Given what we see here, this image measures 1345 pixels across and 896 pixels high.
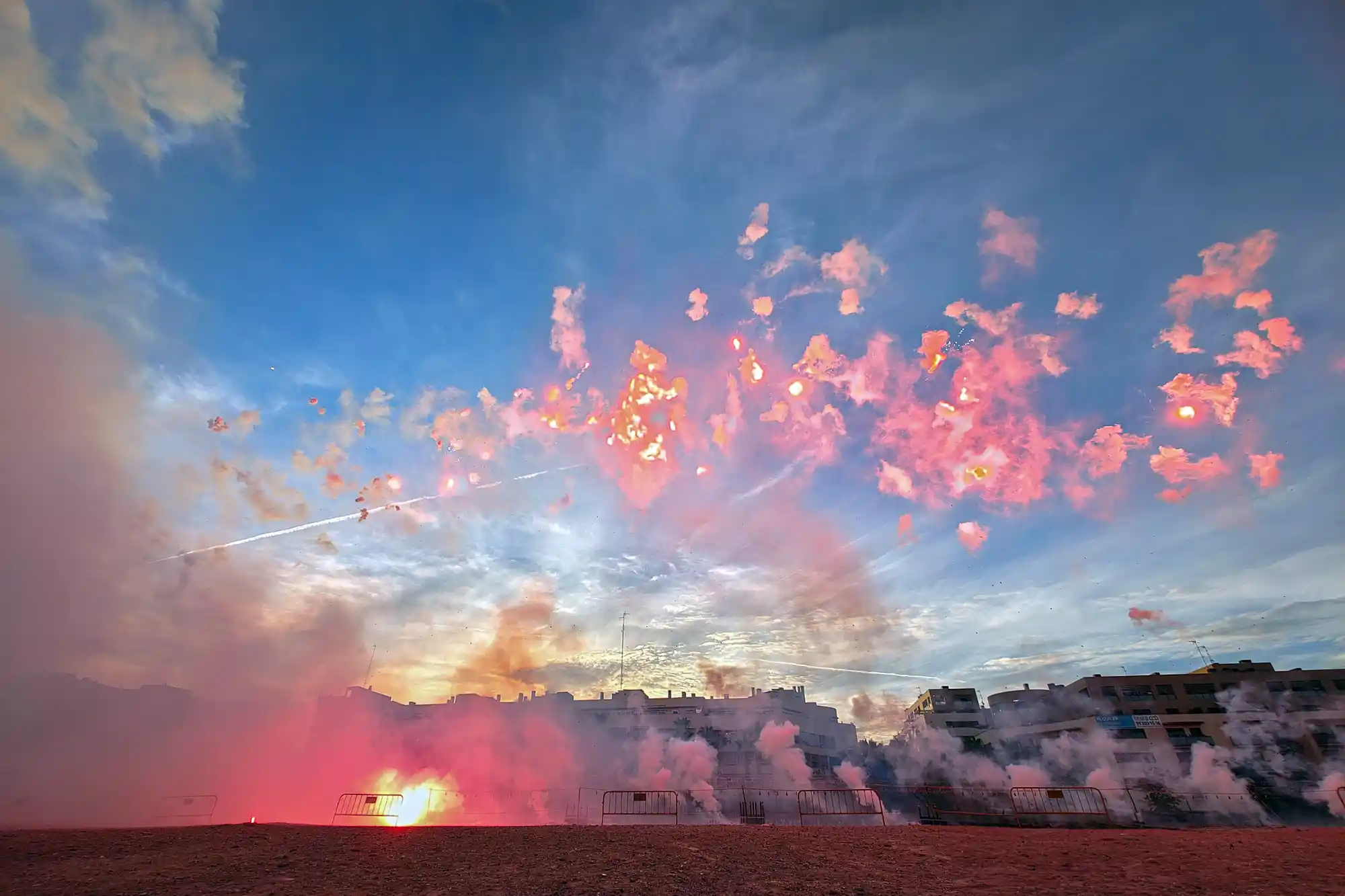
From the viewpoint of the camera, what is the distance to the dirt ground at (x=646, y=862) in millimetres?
14375

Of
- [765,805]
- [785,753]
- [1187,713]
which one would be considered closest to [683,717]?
[785,753]

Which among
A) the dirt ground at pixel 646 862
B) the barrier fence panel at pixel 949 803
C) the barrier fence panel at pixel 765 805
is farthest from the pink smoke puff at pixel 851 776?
the dirt ground at pixel 646 862

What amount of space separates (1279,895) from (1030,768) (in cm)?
4654

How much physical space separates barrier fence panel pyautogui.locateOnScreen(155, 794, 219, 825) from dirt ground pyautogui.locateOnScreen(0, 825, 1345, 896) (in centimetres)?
2410

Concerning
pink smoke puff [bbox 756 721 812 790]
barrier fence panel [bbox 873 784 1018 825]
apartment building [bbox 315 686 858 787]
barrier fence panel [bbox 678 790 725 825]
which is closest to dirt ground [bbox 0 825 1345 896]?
barrier fence panel [bbox 678 790 725 825]

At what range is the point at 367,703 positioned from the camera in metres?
73.7

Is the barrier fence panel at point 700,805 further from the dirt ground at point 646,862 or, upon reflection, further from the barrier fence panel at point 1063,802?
the dirt ground at point 646,862

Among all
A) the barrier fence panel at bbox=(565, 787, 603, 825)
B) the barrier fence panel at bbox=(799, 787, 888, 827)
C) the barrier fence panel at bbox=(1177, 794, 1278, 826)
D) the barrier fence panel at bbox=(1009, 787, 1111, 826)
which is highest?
the barrier fence panel at bbox=(565, 787, 603, 825)

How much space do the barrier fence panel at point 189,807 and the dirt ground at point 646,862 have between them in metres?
24.1

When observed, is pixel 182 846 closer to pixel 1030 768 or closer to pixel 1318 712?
pixel 1030 768

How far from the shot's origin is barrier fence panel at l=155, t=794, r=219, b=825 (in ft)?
127

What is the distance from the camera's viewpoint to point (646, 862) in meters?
16.8

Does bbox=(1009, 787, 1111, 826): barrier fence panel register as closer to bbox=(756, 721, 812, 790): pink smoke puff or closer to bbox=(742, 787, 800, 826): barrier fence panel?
bbox=(742, 787, 800, 826): barrier fence panel

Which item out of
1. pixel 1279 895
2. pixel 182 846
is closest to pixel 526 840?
pixel 182 846
